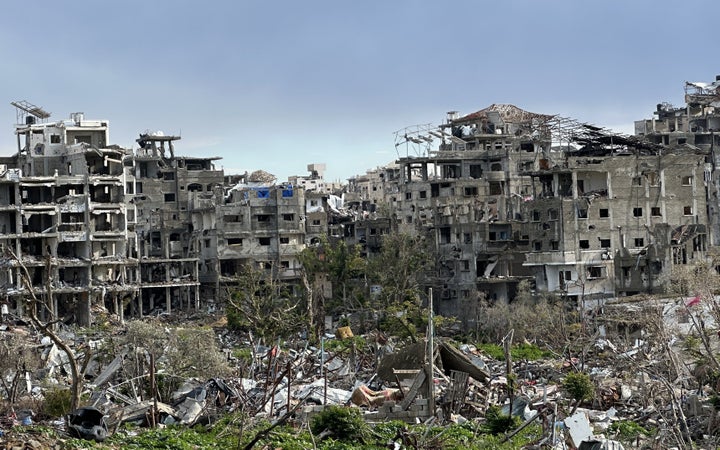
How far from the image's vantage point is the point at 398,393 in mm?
36062

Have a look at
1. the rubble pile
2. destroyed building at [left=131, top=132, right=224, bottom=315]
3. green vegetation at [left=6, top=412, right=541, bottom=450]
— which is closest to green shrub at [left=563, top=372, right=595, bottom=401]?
the rubble pile

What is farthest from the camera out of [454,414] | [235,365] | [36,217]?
[36,217]

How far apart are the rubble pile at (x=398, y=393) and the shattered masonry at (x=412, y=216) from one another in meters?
17.1

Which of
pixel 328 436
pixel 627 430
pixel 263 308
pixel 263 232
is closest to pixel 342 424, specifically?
pixel 328 436

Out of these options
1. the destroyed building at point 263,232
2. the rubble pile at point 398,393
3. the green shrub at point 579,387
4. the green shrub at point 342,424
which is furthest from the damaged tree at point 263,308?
the green shrub at point 342,424

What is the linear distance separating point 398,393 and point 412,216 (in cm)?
4307

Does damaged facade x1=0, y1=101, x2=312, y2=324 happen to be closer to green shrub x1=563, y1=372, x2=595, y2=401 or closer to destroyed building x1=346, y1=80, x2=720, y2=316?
destroyed building x1=346, y1=80, x2=720, y2=316

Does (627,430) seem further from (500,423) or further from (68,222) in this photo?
(68,222)

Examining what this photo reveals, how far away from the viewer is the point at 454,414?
112 feet

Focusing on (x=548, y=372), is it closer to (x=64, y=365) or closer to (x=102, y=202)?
(x=64, y=365)

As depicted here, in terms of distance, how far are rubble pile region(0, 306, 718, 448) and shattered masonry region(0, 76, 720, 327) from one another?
17.1 metres

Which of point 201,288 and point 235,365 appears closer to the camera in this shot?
point 235,365

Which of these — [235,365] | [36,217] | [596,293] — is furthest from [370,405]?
[36,217]

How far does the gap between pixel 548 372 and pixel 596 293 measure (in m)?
19.1
